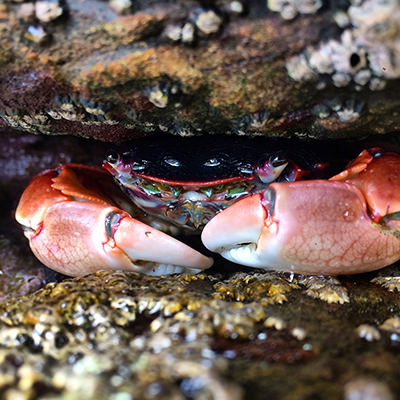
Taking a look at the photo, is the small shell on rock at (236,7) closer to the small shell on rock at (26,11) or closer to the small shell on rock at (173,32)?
the small shell on rock at (173,32)

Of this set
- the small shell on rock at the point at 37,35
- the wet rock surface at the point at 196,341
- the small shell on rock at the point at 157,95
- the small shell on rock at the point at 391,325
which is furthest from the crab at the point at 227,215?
the small shell on rock at the point at 37,35

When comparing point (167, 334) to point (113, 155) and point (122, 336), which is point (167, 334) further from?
point (113, 155)

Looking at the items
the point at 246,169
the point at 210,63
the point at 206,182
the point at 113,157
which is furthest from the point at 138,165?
the point at 210,63

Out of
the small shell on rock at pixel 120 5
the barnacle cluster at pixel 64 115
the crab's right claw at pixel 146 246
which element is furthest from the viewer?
the crab's right claw at pixel 146 246

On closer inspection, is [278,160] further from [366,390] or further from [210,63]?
[366,390]

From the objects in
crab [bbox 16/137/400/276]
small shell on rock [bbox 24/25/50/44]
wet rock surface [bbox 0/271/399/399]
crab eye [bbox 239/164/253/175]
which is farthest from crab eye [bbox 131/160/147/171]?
small shell on rock [bbox 24/25/50/44]

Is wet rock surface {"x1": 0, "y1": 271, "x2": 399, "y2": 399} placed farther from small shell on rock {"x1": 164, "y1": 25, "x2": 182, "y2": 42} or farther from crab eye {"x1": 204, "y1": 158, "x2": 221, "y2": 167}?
small shell on rock {"x1": 164, "y1": 25, "x2": 182, "y2": 42}
